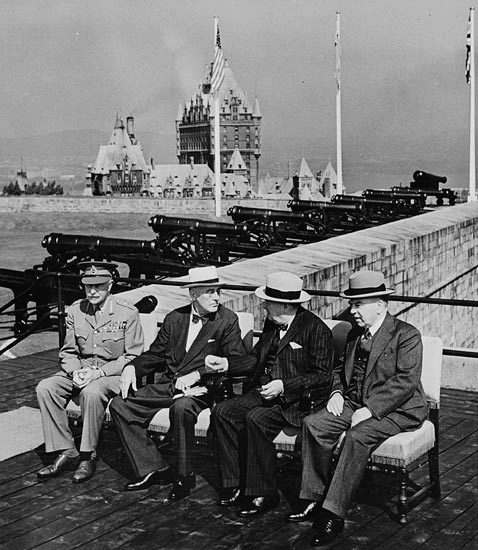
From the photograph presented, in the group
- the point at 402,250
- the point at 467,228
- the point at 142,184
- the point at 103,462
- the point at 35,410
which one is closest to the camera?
the point at 103,462

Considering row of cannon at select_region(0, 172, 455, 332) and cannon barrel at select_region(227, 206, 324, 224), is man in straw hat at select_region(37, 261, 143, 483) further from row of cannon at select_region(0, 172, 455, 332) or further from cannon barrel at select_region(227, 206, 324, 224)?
cannon barrel at select_region(227, 206, 324, 224)

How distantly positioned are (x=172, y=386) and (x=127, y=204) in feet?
148

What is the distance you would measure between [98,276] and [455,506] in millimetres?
2259

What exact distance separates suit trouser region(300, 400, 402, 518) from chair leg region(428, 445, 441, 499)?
0.34m

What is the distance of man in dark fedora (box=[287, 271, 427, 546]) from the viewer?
167 inches

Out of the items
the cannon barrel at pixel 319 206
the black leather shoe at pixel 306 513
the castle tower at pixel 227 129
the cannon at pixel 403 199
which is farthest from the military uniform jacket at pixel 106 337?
the castle tower at pixel 227 129

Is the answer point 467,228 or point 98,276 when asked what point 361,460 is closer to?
point 98,276

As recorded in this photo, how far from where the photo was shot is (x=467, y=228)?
18281 mm

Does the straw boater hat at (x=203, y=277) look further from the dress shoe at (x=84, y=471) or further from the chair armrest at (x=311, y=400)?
the dress shoe at (x=84, y=471)

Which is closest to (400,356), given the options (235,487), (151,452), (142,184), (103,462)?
(235,487)

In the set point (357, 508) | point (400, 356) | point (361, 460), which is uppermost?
point (400, 356)

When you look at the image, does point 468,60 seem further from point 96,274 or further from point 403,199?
point 96,274

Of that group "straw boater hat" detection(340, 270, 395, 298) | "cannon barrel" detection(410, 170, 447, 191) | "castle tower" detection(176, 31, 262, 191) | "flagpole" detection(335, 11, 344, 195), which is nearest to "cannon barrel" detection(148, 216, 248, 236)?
"straw boater hat" detection(340, 270, 395, 298)

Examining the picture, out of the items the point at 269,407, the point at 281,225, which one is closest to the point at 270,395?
the point at 269,407
